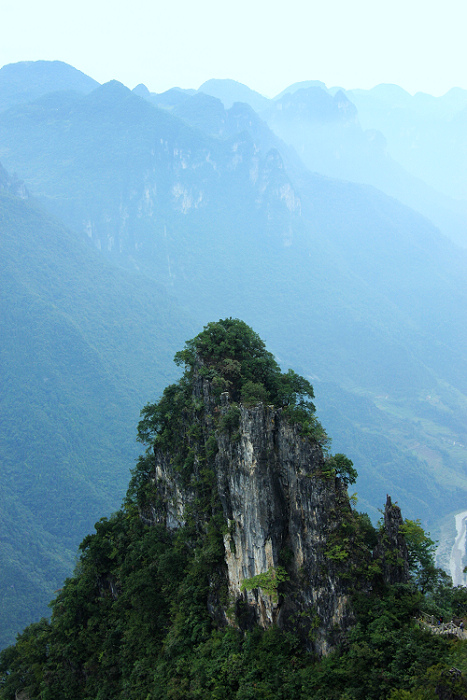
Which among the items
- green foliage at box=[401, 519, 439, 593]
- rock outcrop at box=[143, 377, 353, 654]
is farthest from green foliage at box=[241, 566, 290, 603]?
green foliage at box=[401, 519, 439, 593]

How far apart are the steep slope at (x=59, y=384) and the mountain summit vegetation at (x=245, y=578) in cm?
4416

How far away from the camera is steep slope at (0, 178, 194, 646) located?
277 ft

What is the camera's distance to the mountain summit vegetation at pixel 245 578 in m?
19.9

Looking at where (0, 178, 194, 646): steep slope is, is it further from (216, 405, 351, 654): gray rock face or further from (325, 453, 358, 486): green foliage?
(325, 453, 358, 486): green foliage

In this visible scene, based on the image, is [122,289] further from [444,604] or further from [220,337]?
[444,604]

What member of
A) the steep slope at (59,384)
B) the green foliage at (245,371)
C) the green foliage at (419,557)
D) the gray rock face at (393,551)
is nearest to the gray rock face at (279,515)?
the green foliage at (245,371)

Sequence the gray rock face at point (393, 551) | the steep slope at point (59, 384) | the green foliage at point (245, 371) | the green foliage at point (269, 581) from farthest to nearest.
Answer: the steep slope at point (59, 384) < the green foliage at point (245, 371) < the green foliage at point (269, 581) < the gray rock face at point (393, 551)

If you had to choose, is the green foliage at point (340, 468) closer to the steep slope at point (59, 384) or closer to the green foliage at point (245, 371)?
the green foliage at point (245, 371)

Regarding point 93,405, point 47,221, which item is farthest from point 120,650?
point 47,221

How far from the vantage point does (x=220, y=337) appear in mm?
31219

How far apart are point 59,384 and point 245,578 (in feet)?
334

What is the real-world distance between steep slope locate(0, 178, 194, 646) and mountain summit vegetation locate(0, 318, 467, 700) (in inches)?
1739

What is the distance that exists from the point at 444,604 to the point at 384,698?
4.46 meters

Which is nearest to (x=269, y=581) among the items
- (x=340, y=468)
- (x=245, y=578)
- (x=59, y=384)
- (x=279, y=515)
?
(x=245, y=578)
